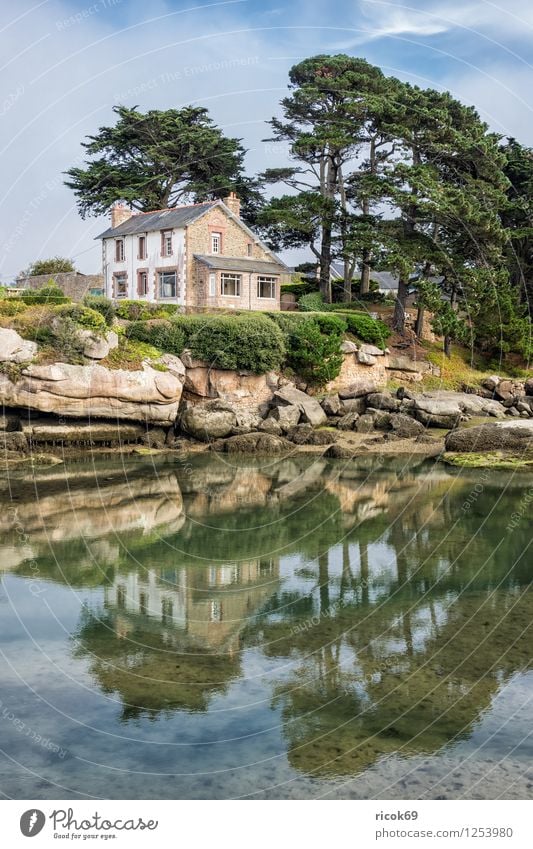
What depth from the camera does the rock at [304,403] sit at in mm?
41938


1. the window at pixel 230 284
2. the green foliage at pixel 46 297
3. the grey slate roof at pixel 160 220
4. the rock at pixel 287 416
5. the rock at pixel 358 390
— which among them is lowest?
the rock at pixel 287 416

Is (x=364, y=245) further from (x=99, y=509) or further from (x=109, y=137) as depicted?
(x=99, y=509)

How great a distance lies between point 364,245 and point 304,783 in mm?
40108

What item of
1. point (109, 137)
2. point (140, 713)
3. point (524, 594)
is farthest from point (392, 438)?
point (109, 137)

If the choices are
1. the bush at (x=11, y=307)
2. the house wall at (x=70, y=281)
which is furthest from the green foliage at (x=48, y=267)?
the bush at (x=11, y=307)

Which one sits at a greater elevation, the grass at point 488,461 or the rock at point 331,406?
the rock at point 331,406

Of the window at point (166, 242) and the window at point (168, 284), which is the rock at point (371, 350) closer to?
the window at point (168, 284)

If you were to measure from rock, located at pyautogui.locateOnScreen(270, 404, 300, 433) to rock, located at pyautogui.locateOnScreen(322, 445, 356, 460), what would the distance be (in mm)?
3612

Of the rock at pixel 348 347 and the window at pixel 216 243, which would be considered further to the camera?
the window at pixel 216 243

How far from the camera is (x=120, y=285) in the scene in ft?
184

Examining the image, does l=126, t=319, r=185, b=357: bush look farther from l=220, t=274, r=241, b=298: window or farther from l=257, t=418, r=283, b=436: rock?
l=220, t=274, r=241, b=298: window

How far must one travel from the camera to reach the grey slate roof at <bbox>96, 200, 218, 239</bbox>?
51.2m

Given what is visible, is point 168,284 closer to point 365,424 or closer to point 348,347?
point 348,347

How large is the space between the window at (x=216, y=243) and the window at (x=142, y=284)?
4.86 metres
